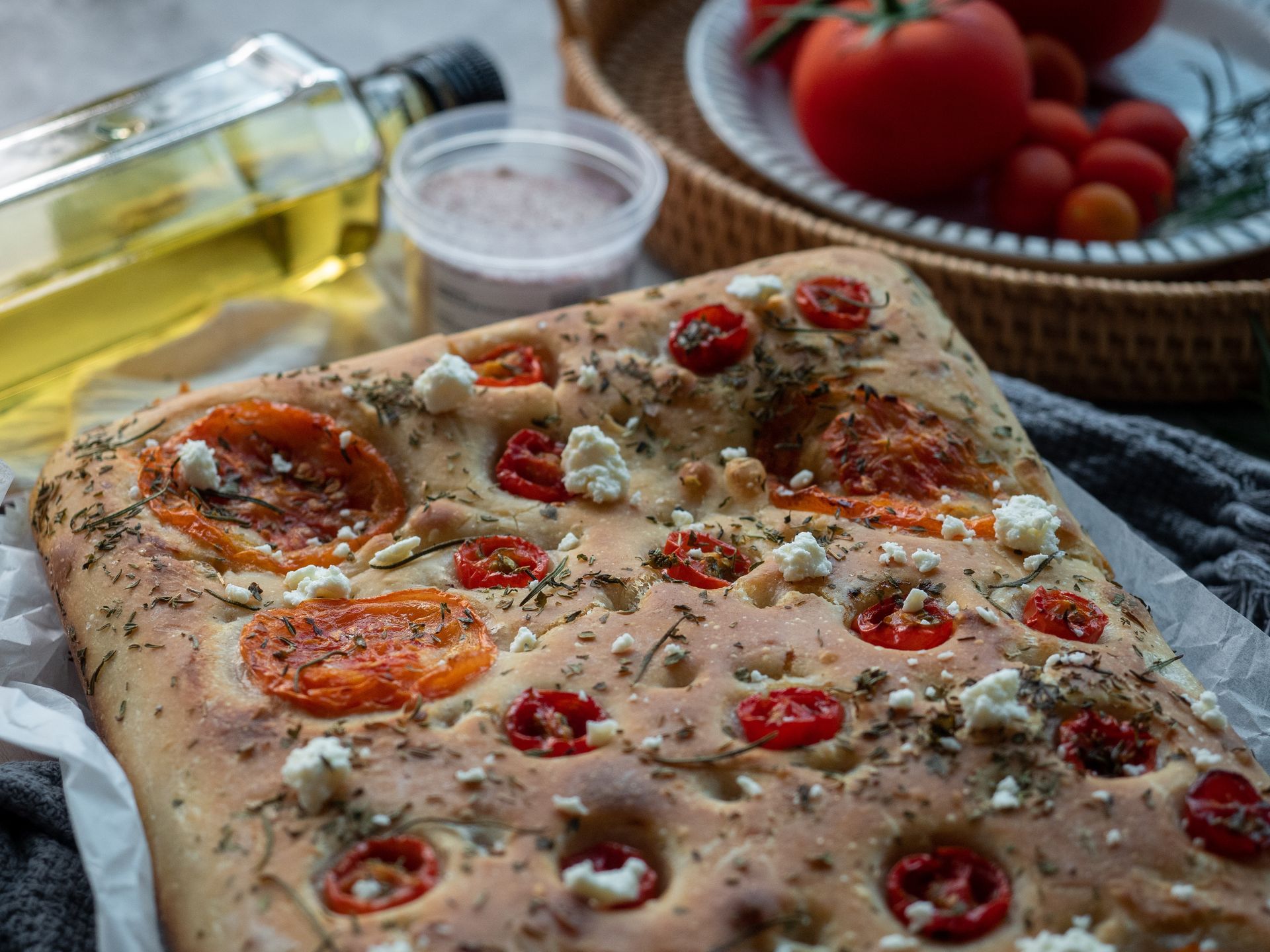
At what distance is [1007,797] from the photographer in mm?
2115

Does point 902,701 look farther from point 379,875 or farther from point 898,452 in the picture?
point 379,875

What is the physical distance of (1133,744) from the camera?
2.26 m

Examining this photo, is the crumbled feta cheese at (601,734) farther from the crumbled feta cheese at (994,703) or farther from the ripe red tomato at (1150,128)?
the ripe red tomato at (1150,128)

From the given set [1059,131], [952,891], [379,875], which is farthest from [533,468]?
[1059,131]

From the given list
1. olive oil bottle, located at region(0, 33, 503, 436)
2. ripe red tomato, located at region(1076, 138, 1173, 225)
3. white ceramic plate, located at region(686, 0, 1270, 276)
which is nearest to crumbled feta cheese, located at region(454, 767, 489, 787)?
olive oil bottle, located at region(0, 33, 503, 436)

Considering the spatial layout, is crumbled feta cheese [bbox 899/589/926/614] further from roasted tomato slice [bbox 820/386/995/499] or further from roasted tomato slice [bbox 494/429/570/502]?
roasted tomato slice [bbox 494/429/570/502]

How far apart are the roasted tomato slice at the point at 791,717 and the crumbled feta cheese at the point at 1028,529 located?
1.93 ft

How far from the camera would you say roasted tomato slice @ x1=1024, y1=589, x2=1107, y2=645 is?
8.04 feet

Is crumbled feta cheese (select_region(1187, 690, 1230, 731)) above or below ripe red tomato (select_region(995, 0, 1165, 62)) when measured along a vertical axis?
below

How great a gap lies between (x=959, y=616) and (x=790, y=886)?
26.1 inches

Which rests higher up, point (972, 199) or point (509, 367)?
point (509, 367)

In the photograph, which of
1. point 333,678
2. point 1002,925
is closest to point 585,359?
point 333,678

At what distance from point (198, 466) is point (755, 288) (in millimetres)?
1317

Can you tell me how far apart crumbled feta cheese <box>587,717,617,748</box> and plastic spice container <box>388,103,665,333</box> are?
1.94m
